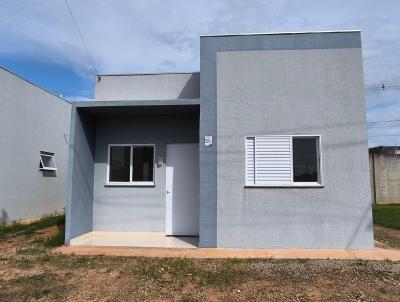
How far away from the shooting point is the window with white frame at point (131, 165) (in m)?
9.84

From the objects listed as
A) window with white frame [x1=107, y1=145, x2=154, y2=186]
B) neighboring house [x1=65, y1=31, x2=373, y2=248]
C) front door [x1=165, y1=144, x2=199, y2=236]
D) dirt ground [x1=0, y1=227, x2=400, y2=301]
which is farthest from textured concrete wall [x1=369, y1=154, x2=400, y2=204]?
window with white frame [x1=107, y1=145, x2=154, y2=186]

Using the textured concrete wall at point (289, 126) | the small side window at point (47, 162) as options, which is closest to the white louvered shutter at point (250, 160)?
the textured concrete wall at point (289, 126)

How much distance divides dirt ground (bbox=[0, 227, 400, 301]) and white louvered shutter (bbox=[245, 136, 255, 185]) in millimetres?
1957

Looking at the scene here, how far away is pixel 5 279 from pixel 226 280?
374cm

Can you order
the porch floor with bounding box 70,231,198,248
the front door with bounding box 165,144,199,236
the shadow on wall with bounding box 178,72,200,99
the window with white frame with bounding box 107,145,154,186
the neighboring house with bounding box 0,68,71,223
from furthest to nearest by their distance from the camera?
the neighboring house with bounding box 0,68,71,223, the shadow on wall with bounding box 178,72,200,99, the window with white frame with bounding box 107,145,154,186, the front door with bounding box 165,144,199,236, the porch floor with bounding box 70,231,198,248

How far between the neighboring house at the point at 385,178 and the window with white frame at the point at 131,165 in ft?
48.4

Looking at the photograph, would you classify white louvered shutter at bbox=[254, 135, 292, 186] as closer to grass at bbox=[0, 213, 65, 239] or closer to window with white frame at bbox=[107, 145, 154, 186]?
window with white frame at bbox=[107, 145, 154, 186]

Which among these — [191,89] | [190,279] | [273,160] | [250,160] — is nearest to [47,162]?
[191,89]

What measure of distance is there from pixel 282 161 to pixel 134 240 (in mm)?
4168

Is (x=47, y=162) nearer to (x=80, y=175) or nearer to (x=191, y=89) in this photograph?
(x=80, y=175)

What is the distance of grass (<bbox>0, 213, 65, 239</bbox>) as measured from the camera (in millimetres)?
10192

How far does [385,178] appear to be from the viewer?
64.4ft

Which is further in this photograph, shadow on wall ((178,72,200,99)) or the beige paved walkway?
shadow on wall ((178,72,200,99))

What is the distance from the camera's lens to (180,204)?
9539 millimetres
